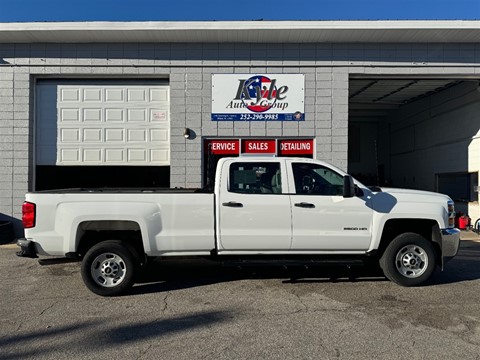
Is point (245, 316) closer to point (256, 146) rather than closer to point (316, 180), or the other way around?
point (316, 180)

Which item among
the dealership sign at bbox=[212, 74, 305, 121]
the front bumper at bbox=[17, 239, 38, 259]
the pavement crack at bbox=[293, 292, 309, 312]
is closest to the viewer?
the pavement crack at bbox=[293, 292, 309, 312]

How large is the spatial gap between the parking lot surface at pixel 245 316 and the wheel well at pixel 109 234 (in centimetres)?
63

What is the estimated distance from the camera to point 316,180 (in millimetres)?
5918

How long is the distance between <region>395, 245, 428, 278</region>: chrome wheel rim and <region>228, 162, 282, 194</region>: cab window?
209 cm

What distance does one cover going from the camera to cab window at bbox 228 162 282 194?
5.79m

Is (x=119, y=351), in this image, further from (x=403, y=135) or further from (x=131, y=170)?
(x=403, y=135)

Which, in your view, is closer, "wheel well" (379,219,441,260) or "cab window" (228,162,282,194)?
"cab window" (228,162,282,194)

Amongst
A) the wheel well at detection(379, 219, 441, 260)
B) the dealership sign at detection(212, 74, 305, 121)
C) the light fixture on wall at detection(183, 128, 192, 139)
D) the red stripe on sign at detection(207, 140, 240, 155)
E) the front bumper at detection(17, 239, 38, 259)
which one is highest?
the dealership sign at detection(212, 74, 305, 121)

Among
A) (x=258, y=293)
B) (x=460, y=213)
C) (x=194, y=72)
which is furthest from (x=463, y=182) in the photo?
(x=258, y=293)

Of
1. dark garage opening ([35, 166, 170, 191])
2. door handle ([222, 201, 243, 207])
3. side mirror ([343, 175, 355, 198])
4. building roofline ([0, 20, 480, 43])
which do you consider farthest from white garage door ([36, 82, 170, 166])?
side mirror ([343, 175, 355, 198])

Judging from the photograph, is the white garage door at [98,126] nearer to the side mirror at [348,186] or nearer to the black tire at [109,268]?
the black tire at [109,268]

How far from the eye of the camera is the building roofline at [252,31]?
991cm

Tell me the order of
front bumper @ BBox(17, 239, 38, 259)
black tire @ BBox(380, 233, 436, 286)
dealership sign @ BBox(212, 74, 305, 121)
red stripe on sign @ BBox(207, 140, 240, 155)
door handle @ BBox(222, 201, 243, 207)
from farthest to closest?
1. red stripe on sign @ BBox(207, 140, 240, 155)
2. dealership sign @ BBox(212, 74, 305, 121)
3. black tire @ BBox(380, 233, 436, 286)
4. door handle @ BBox(222, 201, 243, 207)
5. front bumper @ BBox(17, 239, 38, 259)

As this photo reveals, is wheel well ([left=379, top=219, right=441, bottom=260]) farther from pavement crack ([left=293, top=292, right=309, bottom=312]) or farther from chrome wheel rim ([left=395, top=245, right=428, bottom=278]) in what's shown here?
pavement crack ([left=293, top=292, right=309, bottom=312])
